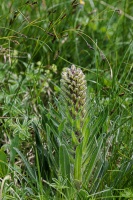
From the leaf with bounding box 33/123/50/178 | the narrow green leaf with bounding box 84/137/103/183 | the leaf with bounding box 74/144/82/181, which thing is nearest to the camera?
the leaf with bounding box 74/144/82/181

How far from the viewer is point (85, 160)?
2221 millimetres

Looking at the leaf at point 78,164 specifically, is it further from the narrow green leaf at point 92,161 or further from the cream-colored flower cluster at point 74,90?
the cream-colored flower cluster at point 74,90

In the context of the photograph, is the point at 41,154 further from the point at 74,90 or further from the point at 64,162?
the point at 74,90

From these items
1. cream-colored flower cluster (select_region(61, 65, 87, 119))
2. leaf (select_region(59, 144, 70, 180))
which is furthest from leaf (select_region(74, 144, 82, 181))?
cream-colored flower cluster (select_region(61, 65, 87, 119))

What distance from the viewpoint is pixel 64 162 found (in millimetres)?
2125

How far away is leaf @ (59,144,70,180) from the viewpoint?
6.86 ft

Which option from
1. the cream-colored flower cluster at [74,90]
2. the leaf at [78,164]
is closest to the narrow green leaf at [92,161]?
the leaf at [78,164]

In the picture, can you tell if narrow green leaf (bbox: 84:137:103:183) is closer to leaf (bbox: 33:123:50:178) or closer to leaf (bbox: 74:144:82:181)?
leaf (bbox: 74:144:82:181)

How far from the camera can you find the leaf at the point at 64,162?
2090mm

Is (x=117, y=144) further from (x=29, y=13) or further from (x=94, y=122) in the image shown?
(x=29, y=13)

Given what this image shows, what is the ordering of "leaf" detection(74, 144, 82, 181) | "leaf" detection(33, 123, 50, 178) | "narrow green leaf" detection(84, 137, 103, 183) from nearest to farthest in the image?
"leaf" detection(74, 144, 82, 181) < "narrow green leaf" detection(84, 137, 103, 183) < "leaf" detection(33, 123, 50, 178)

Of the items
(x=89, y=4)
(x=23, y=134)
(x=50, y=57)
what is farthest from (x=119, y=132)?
(x=89, y=4)

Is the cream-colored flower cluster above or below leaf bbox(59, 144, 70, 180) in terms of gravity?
above

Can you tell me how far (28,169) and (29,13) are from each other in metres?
1.71
